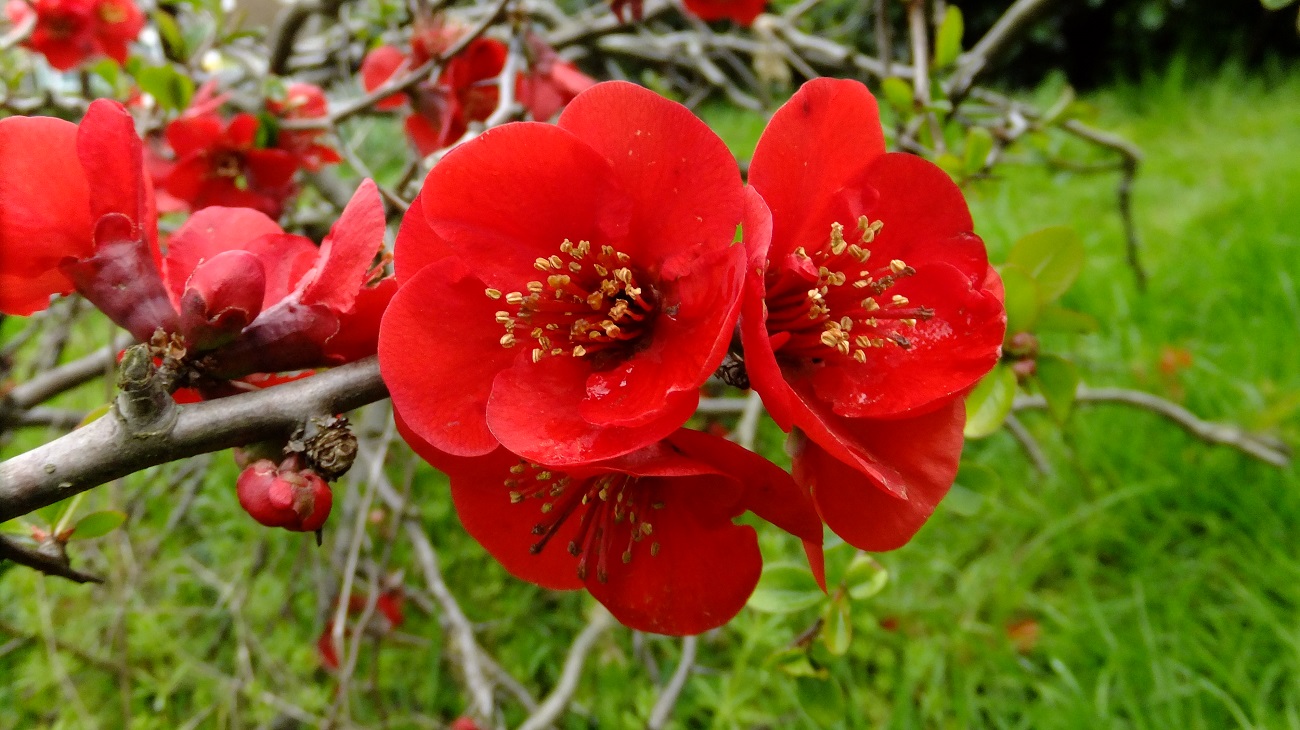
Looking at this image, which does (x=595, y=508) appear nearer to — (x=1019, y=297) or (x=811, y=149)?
(x=811, y=149)

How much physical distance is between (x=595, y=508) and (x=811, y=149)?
11.2 inches

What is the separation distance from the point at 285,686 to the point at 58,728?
339 mm

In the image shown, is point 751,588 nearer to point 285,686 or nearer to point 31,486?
point 31,486

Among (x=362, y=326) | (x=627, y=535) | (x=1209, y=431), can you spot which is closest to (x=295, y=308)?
(x=362, y=326)

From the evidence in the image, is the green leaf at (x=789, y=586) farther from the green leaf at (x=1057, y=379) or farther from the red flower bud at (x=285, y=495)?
the red flower bud at (x=285, y=495)

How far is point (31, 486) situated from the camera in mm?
426

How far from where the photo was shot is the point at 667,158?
0.46m

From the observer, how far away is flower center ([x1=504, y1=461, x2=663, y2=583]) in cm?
54

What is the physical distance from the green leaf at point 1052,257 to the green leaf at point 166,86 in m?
1.03

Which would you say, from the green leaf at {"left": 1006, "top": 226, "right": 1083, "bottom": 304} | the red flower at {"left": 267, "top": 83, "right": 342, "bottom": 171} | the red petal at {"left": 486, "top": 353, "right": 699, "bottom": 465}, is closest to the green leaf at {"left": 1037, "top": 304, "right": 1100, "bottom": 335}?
the green leaf at {"left": 1006, "top": 226, "right": 1083, "bottom": 304}

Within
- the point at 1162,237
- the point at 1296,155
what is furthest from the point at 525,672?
the point at 1296,155

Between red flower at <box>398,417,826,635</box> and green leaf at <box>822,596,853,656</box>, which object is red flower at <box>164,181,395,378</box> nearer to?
red flower at <box>398,417,826,635</box>

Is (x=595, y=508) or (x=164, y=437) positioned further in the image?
(x=595, y=508)

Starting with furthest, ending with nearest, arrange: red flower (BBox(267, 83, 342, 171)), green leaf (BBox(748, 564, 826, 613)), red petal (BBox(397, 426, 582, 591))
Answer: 1. red flower (BBox(267, 83, 342, 171))
2. green leaf (BBox(748, 564, 826, 613))
3. red petal (BBox(397, 426, 582, 591))
